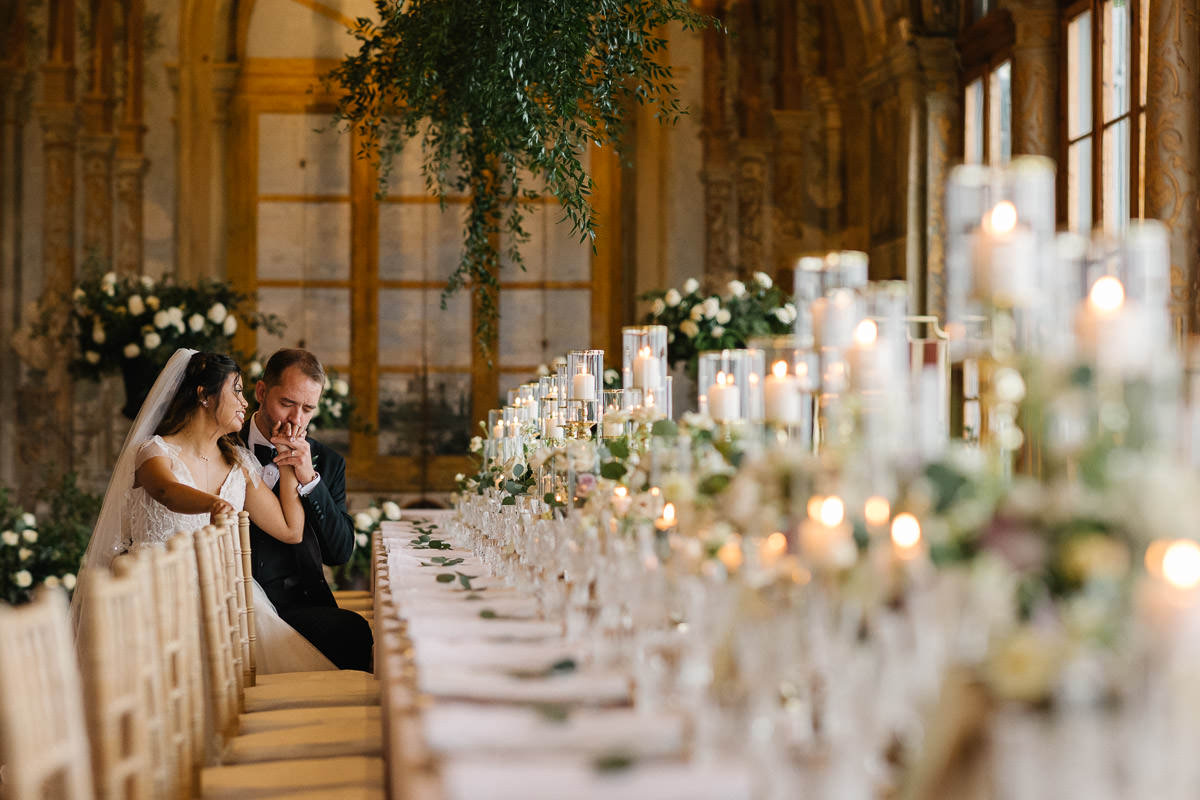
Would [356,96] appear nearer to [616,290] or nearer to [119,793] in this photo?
[616,290]

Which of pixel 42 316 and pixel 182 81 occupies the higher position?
pixel 182 81

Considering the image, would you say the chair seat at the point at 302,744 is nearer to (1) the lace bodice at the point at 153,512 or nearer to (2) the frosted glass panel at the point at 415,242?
(1) the lace bodice at the point at 153,512

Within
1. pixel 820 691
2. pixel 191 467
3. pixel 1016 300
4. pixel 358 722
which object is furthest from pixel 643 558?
pixel 191 467

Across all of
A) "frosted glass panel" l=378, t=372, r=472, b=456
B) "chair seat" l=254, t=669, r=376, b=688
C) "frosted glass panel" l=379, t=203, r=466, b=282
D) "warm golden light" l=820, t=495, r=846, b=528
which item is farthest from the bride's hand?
"frosted glass panel" l=379, t=203, r=466, b=282

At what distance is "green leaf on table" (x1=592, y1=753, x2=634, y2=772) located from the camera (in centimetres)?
180

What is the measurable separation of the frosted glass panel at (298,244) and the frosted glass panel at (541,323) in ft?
4.52

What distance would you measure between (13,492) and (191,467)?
6080mm

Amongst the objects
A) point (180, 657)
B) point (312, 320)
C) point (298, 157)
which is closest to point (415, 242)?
point (312, 320)

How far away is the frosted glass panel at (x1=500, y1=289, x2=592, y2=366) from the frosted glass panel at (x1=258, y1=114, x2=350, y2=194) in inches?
67.1

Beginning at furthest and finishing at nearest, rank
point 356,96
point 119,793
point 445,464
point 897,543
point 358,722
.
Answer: point 445,464 < point 356,96 < point 358,722 < point 119,793 < point 897,543

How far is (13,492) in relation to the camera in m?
9.91

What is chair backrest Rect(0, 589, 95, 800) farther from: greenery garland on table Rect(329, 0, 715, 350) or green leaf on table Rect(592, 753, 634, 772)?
greenery garland on table Rect(329, 0, 715, 350)

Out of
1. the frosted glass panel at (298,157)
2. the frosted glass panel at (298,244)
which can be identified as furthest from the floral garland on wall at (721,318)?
the frosted glass panel at (298,157)

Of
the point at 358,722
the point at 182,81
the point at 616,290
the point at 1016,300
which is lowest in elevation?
the point at 358,722
